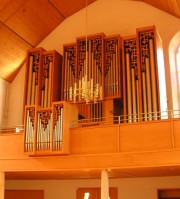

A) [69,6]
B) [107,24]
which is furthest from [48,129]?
[69,6]

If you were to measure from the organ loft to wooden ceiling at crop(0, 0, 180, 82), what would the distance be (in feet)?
2.25

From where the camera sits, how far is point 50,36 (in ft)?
44.9

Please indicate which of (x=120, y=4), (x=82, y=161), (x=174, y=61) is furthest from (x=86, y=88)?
(x=120, y=4)

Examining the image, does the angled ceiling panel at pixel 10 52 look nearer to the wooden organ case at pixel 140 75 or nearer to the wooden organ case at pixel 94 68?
the wooden organ case at pixel 94 68

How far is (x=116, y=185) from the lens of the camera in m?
11.9

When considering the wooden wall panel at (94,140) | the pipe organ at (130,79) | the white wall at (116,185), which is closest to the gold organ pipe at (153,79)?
the pipe organ at (130,79)

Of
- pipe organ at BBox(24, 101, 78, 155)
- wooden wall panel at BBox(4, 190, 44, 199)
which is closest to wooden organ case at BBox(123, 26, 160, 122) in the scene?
pipe organ at BBox(24, 101, 78, 155)

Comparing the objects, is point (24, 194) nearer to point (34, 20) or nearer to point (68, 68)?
point (68, 68)

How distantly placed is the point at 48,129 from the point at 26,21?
4.64m

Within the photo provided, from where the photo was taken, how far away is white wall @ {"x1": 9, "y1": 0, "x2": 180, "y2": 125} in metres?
11.9

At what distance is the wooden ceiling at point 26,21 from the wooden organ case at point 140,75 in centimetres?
138

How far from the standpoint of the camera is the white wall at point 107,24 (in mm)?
11945

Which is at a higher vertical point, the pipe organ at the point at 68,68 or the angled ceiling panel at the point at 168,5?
the angled ceiling panel at the point at 168,5

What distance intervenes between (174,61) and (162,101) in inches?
78.3
